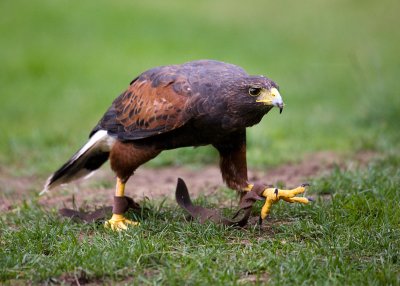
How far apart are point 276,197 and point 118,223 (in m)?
1.26

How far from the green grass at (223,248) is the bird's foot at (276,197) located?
0.47 ft

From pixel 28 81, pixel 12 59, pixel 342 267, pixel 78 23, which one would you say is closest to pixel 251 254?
pixel 342 267

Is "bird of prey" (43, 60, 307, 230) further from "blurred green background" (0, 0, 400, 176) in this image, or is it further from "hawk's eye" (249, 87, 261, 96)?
"blurred green background" (0, 0, 400, 176)

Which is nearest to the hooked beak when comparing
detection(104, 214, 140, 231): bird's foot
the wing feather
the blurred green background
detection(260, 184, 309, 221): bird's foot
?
the wing feather

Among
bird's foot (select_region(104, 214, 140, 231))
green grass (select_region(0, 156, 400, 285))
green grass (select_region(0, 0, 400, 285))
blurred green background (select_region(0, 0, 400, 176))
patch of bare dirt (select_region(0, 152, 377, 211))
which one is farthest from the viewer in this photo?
blurred green background (select_region(0, 0, 400, 176))

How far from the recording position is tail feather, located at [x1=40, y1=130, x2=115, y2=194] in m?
5.97

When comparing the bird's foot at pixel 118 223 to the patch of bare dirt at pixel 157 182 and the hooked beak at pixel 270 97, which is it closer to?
the patch of bare dirt at pixel 157 182

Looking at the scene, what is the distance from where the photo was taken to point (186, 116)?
16.9 ft

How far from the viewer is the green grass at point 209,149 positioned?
14.6 ft

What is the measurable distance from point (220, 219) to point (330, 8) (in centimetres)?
1724

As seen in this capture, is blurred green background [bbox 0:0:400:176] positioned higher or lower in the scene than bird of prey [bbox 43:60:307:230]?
lower

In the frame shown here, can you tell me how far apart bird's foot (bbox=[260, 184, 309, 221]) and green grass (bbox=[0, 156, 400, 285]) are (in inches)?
5.7

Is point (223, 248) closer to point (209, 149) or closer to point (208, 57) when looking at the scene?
point (209, 149)

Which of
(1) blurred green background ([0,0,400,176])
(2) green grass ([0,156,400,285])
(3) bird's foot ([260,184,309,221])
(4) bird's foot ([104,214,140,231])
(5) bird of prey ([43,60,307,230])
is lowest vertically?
(1) blurred green background ([0,0,400,176])
